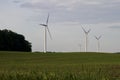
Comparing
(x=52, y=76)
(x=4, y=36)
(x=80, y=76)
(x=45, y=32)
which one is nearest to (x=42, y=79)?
(x=52, y=76)

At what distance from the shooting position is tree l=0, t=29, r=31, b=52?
13862 cm

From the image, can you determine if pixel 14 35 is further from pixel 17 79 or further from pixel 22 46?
pixel 17 79

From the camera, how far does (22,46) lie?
145 metres

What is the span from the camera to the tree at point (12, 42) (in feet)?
455

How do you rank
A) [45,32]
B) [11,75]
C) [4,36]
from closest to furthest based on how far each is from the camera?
[11,75] → [45,32] → [4,36]

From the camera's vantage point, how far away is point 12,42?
140 metres

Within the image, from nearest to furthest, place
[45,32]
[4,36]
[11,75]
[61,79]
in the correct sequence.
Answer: [61,79], [11,75], [45,32], [4,36]

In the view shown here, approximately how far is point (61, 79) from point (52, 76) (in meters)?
0.63

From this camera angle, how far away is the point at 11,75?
23.8 metres

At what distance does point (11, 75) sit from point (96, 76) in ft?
16.1

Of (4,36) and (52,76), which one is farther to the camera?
(4,36)

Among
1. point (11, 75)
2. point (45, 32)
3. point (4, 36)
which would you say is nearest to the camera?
point (11, 75)

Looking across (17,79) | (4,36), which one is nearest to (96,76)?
(17,79)

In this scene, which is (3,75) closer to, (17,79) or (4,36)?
(17,79)
